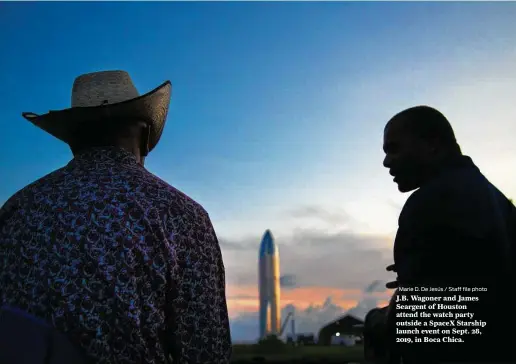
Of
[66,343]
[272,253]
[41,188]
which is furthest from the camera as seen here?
[272,253]

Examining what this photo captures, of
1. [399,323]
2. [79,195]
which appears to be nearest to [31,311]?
[79,195]

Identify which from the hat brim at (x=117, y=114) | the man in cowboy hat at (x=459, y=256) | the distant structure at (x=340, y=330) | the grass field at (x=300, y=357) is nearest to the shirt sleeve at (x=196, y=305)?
the hat brim at (x=117, y=114)

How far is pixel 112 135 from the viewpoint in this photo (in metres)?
3.25

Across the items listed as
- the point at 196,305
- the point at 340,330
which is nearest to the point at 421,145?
the point at 196,305

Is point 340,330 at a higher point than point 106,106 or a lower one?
lower

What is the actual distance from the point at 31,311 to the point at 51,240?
33 cm

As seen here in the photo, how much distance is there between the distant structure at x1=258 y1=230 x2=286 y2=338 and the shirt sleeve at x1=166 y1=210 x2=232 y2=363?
368 ft

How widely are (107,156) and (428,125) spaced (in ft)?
5.38

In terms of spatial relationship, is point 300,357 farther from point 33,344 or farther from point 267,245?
point 267,245

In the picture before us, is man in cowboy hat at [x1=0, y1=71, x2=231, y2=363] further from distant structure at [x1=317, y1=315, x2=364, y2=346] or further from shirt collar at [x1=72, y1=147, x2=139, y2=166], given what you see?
distant structure at [x1=317, y1=315, x2=364, y2=346]

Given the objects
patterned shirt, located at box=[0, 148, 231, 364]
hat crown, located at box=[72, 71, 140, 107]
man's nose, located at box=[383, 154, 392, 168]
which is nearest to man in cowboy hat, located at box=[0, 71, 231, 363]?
patterned shirt, located at box=[0, 148, 231, 364]

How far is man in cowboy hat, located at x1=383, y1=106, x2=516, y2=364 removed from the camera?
2.28m

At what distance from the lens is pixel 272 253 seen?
116m

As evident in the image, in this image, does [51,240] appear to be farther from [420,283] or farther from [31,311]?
[420,283]
